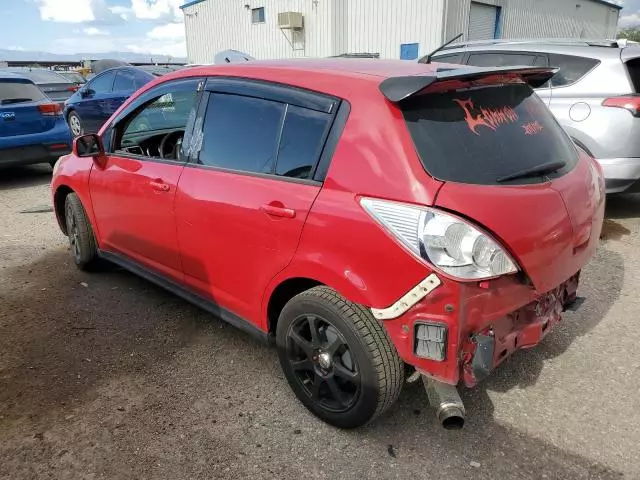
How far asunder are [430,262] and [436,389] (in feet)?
2.02

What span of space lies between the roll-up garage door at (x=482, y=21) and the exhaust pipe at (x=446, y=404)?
18.5 metres

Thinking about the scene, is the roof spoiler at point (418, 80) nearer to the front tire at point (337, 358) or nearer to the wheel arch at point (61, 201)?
the front tire at point (337, 358)

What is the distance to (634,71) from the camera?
16.3 ft

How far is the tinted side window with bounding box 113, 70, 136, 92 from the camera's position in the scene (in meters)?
10.1

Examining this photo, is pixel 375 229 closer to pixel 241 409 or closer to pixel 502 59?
pixel 241 409

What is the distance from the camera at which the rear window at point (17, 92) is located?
25.0ft

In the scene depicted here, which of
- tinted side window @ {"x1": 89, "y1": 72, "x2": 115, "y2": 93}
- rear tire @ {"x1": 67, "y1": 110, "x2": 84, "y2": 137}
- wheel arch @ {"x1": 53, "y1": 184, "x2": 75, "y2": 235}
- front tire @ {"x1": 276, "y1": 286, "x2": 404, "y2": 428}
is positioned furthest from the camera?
rear tire @ {"x1": 67, "y1": 110, "x2": 84, "y2": 137}

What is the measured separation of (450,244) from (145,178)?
212 cm

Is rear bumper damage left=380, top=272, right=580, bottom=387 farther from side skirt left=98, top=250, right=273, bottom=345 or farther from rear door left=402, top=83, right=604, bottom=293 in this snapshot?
side skirt left=98, top=250, right=273, bottom=345

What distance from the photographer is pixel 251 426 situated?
8.31ft

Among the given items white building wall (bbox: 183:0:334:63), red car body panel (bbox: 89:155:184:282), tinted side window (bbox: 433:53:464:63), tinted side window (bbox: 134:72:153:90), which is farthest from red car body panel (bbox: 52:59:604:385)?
white building wall (bbox: 183:0:334:63)

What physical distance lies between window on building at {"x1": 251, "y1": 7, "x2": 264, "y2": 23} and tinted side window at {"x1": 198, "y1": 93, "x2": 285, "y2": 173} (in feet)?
69.8

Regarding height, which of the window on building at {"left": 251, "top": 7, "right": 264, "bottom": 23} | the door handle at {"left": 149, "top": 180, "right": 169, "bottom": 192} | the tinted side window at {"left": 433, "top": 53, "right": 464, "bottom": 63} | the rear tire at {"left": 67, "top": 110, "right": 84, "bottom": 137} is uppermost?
the window on building at {"left": 251, "top": 7, "right": 264, "bottom": 23}

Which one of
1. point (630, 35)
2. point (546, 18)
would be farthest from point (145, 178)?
point (630, 35)
